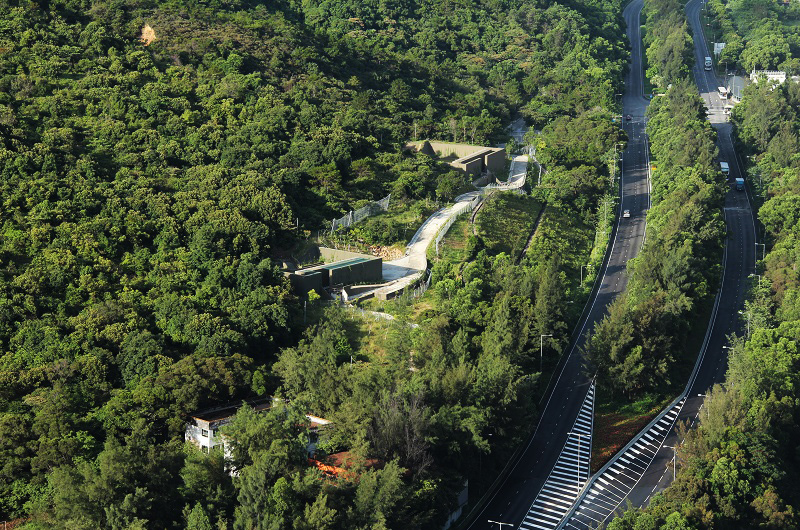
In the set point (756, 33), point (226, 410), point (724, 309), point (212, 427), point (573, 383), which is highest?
point (756, 33)

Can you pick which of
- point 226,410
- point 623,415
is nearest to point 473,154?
point 623,415

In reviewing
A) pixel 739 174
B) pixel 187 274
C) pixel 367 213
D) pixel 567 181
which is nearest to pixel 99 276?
pixel 187 274

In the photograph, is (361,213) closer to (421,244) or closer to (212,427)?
(421,244)

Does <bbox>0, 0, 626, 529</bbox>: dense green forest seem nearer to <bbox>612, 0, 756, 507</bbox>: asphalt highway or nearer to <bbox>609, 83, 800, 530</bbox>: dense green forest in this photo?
<bbox>612, 0, 756, 507</bbox>: asphalt highway

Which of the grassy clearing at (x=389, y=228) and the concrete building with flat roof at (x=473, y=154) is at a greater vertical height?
the concrete building with flat roof at (x=473, y=154)

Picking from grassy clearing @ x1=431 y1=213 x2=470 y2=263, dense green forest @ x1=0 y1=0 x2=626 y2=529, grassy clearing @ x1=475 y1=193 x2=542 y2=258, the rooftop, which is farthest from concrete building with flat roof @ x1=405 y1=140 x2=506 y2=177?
the rooftop

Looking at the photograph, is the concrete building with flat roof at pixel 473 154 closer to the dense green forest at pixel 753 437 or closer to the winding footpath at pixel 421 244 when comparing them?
the winding footpath at pixel 421 244

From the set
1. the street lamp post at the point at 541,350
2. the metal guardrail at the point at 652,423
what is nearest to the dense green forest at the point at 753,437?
the metal guardrail at the point at 652,423
